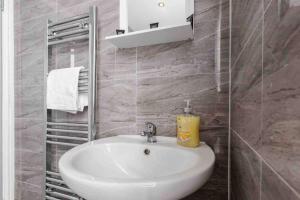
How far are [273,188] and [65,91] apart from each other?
1135 millimetres

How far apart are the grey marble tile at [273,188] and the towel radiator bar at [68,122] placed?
0.93 meters

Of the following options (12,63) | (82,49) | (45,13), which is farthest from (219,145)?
(12,63)

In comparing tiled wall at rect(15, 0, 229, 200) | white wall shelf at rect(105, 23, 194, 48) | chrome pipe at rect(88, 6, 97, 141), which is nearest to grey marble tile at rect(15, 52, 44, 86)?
tiled wall at rect(15, 0, 229, 200)

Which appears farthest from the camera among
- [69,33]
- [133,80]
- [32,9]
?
[32,9]

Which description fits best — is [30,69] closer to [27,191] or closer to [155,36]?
[27,191]

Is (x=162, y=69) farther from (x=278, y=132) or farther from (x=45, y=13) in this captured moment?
(x=45, y=13)

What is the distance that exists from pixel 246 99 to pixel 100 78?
0.87 m

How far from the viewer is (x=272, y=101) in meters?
0.33

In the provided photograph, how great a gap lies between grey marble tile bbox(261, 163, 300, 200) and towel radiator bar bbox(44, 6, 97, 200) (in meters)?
0.93

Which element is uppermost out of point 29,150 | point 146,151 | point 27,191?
point 146,151

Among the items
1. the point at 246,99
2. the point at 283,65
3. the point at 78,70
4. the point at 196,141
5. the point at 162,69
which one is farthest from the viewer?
the point at 78,70

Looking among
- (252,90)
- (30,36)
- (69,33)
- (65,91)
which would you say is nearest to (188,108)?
(252,90)

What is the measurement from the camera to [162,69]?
3.18 ft

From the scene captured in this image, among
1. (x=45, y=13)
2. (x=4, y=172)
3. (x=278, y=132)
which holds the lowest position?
(x=4, y=172)
